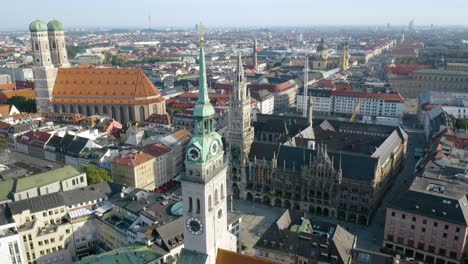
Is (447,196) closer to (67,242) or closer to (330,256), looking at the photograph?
(330,256)

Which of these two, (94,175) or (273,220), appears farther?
(94,175)

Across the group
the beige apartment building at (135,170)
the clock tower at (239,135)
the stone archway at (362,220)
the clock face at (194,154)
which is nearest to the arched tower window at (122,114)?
the beige apartment building at (135,170)

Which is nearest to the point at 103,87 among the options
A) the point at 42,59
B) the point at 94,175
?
the point at 42,59

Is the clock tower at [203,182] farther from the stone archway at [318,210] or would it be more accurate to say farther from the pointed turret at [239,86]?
the stone archway at [318,210]

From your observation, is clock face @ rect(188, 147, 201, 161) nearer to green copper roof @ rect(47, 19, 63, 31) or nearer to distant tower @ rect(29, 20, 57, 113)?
distant tower @ rect(29, 20, 57, 113)

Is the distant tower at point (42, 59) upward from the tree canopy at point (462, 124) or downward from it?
upward

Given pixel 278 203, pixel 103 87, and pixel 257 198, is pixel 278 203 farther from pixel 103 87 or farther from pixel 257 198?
pixel 103 87

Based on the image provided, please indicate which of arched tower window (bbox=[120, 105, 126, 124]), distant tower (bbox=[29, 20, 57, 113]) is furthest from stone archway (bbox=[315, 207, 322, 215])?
distant tower (bbox=[29, 20, 57, 113])
